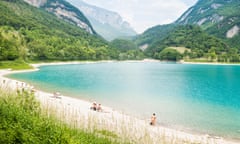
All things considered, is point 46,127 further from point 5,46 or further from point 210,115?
point 5,46

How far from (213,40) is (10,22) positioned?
13300 centimetres

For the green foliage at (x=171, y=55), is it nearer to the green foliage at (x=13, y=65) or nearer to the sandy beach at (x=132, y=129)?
the green foliage at (x=13, y=65)

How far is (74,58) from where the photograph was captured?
13112 cm

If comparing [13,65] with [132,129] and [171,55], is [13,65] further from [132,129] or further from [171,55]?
[171,55]

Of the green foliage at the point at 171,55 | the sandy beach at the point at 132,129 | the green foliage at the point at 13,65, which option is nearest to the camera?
the sandy beach at the point at 132,129

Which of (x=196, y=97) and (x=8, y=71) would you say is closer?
(x=196, y=97)

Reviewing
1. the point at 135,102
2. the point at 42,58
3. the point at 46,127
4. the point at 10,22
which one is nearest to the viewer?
the point at 46,127

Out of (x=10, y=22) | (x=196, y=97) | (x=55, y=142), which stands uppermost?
(x=10, y=22)

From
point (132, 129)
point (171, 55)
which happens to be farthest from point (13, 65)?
point (171, 55)

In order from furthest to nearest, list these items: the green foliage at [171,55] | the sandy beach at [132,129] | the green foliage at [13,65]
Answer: the green foliage at [171,55] < the green foliage at [13,65] < the sandy beach at [132,129]

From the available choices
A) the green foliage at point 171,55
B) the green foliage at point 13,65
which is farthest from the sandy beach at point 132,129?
the green foliage at point 171,55

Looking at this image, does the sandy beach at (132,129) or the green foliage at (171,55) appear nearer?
the sandy beach at (132,129)

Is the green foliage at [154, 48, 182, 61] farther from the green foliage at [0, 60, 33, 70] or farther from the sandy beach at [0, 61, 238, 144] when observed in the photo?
the sandy beach at [0, 61, 238, 144]

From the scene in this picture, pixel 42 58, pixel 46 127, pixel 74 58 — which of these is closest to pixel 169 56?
pixel 74 58
